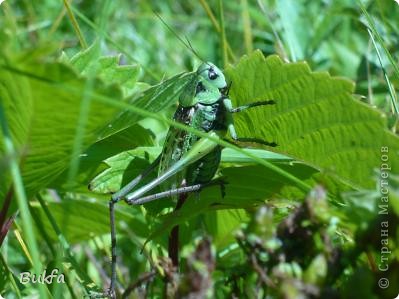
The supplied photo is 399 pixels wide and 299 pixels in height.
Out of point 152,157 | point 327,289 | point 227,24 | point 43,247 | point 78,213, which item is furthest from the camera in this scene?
point 227,24

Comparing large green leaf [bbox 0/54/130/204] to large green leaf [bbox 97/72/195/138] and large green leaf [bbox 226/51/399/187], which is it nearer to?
large green leaf [bbox 97/72/195/138]

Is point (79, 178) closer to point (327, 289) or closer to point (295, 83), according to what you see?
point (295, 83)

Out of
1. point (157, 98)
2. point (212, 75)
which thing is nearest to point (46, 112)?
point (157, 98)

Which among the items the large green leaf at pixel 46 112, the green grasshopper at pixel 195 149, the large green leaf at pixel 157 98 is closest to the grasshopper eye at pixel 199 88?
the green grasshopper at pixel 195 149

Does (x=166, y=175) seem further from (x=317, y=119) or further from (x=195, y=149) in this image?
(x=317, y=119)

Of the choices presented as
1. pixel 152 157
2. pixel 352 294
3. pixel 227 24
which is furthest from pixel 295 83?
pixel 227 24

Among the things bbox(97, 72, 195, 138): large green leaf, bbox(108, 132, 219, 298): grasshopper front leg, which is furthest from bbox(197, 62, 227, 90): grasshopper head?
bbox(97, 72, 195, 138): large green leaf

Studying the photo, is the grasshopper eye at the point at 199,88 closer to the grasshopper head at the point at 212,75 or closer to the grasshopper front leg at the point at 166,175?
the grasshopper head at the point at 212,75
